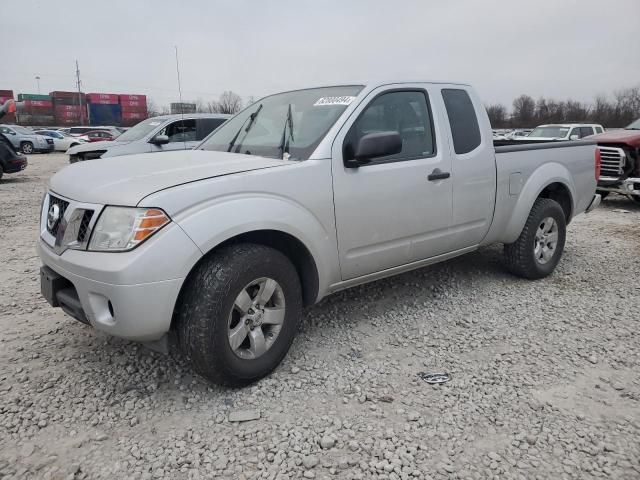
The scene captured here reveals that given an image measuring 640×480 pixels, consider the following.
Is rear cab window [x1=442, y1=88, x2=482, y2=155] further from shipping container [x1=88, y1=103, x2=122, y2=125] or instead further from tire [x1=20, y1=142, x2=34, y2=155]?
shipping container [x1=88, y1=103, x2=122, y2=125]

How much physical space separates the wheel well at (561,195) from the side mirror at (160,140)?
7.19m

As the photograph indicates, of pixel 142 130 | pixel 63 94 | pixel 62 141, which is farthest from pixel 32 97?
pixel 142 130

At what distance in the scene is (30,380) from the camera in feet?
9.77

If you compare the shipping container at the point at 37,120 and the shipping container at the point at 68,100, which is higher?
the shipping container at the point at 68,100

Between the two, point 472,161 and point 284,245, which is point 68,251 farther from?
point 472,161

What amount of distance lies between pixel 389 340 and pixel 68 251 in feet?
7.17

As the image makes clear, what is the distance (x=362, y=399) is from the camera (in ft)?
9.20

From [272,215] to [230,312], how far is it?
1.97ft

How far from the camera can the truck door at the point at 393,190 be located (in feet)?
10.7

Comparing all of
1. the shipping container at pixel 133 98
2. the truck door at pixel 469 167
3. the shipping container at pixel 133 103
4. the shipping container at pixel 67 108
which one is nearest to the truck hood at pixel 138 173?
the truck door at pixel 469 167

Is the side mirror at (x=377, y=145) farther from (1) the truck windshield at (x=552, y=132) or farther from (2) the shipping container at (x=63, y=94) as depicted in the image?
(2) the shipping container at (x=63, y=94)

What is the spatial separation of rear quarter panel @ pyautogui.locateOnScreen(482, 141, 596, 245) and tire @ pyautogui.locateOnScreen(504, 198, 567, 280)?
13cm

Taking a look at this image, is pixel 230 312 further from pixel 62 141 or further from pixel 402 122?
pixel 62 141

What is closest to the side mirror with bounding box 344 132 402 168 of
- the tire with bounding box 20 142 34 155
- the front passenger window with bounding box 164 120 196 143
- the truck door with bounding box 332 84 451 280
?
the truck door with bounding box 332 84 451 280
